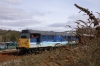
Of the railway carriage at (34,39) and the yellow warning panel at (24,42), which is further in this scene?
the railway carriage at (34,39)

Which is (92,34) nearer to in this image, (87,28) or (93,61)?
(87,28)

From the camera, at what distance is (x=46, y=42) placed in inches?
1256

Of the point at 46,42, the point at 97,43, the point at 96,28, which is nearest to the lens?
the point at 96,28

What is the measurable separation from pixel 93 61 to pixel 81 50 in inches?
9.5

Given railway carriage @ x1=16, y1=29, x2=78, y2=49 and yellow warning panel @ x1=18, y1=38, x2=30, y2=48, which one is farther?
railway carriage @ x1=16, y1=29, x2=78, y2=49

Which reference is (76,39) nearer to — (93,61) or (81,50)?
(81,50)

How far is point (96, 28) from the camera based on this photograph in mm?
2891

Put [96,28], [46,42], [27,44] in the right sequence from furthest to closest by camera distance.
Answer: [46,42]
[27,44]
[96,28]

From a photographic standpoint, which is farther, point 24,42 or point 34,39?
point 34,39

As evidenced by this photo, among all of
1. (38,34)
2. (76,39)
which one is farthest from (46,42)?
(76,39)

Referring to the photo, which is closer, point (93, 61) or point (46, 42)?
point (93, 61)

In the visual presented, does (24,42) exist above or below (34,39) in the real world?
below

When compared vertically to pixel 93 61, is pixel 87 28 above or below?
above

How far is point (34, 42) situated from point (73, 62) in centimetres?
2752
